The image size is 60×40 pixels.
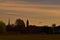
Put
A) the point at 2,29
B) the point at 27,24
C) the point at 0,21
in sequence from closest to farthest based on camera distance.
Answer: the point at 2,29 < the point at 0,21 < the point at 27,24

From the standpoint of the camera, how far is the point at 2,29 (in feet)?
395

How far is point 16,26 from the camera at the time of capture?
445 feet

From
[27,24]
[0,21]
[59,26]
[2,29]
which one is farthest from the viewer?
[59,26]

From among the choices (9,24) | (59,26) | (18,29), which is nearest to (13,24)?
(9,24)

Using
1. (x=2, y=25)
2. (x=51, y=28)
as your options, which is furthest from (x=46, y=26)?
(x=2, y=25)

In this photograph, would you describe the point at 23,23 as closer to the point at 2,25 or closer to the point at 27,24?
the point at 27,24

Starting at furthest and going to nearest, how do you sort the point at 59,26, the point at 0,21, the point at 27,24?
the point at 59,26, the point at 27,24, the point at 0,21

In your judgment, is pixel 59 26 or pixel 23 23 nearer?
pixel 23 23

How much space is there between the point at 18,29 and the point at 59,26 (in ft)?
88.8

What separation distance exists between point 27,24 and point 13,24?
5822 millimetres

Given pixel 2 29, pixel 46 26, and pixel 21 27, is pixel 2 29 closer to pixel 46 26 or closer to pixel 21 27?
pixel 21 27

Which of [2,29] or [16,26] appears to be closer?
[2,29]

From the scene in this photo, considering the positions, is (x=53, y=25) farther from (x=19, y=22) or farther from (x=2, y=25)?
(x=2, y=25)

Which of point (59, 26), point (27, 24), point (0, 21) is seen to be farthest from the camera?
point (59, 26)
